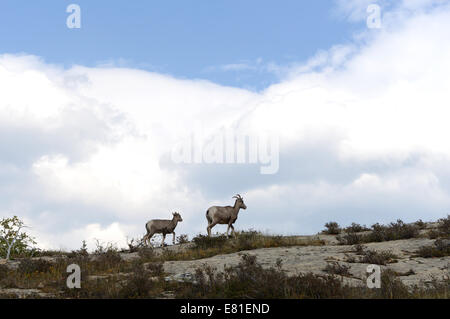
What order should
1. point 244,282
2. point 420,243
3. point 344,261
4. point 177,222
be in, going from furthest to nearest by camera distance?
point 177,222
point 420,243
point 344,261
point 244,282

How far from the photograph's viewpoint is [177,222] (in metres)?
26.7

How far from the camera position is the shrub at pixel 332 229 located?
25442 mm

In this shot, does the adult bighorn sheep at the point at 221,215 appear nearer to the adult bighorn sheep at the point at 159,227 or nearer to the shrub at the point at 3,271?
the adult bighorn sheep at the point at 159,227

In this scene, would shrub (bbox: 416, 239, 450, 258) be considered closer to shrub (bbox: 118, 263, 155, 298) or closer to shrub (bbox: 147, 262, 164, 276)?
shrub (bbox: 147, 262, 164, 276)

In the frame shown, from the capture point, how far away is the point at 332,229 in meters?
25.5

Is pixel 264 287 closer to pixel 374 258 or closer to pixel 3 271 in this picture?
pixel 374 258

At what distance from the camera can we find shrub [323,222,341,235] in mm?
25442

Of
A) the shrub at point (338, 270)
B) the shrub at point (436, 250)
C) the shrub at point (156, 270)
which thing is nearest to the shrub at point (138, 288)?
the shrub at point (156, 270)

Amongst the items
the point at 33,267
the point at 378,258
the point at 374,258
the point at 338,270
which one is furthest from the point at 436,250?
the point at 33,267
